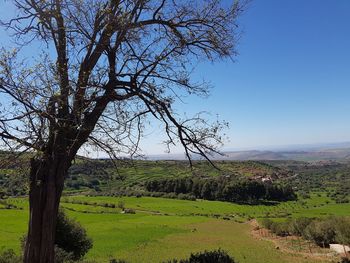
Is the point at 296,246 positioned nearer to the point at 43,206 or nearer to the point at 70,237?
the point at 70,237

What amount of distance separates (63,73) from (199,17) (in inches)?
170

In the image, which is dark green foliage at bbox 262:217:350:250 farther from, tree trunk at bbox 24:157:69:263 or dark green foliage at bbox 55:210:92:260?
tree trunk at bbox 24:157:69:263

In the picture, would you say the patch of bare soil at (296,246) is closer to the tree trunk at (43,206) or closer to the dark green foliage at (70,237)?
the dark green foliage at (70,237)

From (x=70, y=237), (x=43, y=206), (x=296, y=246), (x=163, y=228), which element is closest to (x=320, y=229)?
(x=296, y=246)

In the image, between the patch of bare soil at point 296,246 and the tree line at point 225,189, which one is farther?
the tree line at point 225,189

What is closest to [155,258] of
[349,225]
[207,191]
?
[349,225]

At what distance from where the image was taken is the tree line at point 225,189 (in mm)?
119500

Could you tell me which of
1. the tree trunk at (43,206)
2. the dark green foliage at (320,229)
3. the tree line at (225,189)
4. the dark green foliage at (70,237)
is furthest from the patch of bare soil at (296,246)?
the tree line at (225,189)

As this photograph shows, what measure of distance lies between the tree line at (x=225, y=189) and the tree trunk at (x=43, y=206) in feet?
350

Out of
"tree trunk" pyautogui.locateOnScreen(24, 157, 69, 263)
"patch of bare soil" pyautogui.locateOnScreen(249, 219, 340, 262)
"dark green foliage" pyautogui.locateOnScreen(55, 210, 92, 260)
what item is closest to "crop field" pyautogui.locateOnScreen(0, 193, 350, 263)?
"patch of bare soil" pyautogui.locateOnScreen(249, 219, 340, 262)

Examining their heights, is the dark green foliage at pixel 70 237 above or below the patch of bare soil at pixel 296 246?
above

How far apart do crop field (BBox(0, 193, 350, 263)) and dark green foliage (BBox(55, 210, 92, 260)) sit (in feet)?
22.9

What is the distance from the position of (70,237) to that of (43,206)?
23747mm

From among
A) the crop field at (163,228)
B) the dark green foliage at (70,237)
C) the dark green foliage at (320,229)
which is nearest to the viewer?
the dark green foliage at (70,237)
